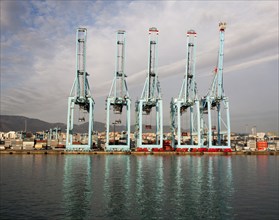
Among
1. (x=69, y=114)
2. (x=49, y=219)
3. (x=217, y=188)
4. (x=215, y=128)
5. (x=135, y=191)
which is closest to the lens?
(x=49, y=219)

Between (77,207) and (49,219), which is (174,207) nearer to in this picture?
(77,207)

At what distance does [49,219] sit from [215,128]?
87.1 meters

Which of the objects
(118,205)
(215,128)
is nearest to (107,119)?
(215,128)

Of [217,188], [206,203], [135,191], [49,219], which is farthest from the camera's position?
[217,188]

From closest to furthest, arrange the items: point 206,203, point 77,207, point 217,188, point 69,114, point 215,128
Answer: point 77,207 → point 206,203 → point 217,188 → point 69,114 → point 215,128

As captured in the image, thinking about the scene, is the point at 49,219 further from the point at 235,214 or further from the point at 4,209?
the point at 235,214

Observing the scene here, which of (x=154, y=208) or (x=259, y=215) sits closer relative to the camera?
(x=259, y=215)

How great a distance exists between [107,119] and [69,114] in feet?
35.6

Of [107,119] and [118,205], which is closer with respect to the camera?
[118,205]

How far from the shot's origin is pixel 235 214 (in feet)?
56.6

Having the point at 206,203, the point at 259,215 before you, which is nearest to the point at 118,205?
the point at 206,203

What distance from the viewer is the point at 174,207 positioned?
1869cm

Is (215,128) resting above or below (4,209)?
above

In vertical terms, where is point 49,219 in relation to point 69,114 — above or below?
below
